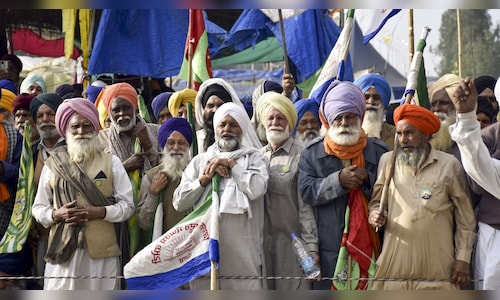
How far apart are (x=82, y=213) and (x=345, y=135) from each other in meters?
1.71

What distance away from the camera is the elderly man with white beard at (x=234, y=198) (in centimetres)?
575

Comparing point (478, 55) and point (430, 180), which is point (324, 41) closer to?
point (430, 180)

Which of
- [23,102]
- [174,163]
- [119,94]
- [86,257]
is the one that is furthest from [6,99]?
[86,257]

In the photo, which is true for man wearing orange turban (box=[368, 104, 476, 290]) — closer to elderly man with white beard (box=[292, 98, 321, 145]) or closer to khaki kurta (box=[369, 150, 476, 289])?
khaki kurta (box=[369, 150, 476, 289])

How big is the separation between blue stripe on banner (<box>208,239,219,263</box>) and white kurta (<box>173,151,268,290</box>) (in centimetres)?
23

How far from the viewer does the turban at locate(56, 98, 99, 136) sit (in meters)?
6.04

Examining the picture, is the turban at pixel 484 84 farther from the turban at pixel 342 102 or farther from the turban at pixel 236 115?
the turban at pixel 236 115

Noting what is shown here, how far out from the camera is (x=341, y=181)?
225 inches

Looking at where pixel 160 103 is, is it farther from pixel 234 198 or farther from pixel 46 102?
pixel 234 198

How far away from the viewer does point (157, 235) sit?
6.03 m

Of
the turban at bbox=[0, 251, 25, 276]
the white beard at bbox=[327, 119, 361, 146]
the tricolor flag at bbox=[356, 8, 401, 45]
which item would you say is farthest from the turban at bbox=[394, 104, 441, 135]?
the tricolor flag at bbox=[356, 8, 401, 45]

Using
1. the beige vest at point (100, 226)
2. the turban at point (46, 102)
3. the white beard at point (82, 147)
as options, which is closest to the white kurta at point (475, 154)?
the beige vest at point (100, 226)

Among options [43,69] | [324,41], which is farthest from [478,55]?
[324,41]

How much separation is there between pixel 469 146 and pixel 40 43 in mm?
12158
